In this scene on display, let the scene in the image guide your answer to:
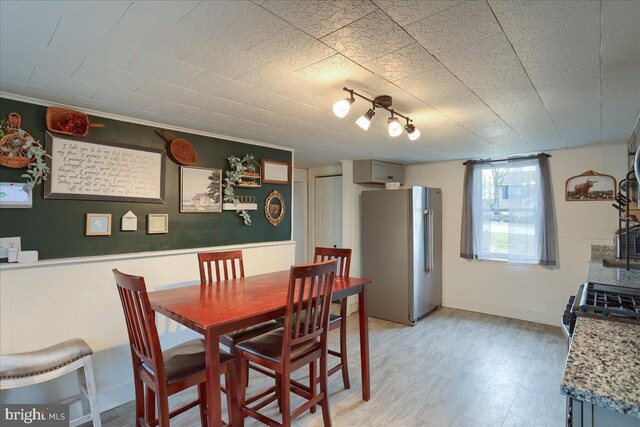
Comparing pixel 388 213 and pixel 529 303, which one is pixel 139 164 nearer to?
pixel 388 213

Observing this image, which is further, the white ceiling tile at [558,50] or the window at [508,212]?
the window at [508,212]

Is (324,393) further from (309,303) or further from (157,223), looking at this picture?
(157,223)

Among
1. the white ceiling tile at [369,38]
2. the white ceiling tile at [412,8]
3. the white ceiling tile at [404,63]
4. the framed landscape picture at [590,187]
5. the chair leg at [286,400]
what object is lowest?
the chair leg at [286,400]

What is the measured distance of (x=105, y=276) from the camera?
2.46 m

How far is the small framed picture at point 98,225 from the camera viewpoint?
2.41 m

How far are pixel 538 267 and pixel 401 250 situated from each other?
1744mm

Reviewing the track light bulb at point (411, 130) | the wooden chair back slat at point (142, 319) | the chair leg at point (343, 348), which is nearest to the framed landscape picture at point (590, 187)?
the track light bulb at point (411, 130)

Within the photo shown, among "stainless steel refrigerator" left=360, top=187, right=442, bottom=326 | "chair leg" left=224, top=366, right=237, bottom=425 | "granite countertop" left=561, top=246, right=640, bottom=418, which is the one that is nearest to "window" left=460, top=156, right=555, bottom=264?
"stainless steel refrigerator" left=360, top=187, right=442, bottom=326

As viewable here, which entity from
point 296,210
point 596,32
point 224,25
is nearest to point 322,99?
point 224,25

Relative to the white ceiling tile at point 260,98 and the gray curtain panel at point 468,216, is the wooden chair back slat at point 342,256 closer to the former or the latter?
the white ceiling tile at point 260,98

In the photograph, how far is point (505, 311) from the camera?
4422 mm

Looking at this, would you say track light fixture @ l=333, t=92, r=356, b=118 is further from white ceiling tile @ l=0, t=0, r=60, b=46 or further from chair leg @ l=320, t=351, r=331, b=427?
chair leg @ l=320, t=351, r=331, b=427

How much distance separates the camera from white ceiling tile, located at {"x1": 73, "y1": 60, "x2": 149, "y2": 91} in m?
1.69

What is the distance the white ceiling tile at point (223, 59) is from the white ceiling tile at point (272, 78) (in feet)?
0.16
